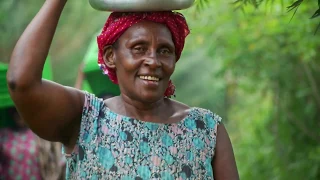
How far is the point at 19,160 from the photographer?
785 cm

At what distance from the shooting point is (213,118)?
3.92 metres

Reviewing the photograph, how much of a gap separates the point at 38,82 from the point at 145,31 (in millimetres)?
513

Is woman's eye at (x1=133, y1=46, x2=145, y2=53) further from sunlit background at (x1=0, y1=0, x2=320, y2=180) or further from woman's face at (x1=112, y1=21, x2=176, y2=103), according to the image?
sunlit background at (x1=0, y1=0, x2=320, y2=180)

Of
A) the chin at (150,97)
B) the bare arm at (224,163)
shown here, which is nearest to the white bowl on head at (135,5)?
the chin at (150,97)

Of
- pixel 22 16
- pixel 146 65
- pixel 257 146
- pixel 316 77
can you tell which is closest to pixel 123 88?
pixel 146 65

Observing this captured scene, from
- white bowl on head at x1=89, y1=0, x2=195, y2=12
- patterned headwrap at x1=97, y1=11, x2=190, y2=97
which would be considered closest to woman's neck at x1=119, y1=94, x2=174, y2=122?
patterned headwrap at x1=97, y1=11, x2=190, y2=97

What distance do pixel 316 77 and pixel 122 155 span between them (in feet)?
16.9

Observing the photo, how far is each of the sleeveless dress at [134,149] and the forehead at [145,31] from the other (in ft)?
1.03

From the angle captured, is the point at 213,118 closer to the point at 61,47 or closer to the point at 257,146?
the point at 257,146

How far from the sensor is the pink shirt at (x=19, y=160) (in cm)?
777

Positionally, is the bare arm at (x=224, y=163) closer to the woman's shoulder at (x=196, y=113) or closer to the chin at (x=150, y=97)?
the woman's shoulder at (x=196, y=113)

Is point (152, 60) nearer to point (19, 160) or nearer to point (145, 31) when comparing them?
point (145, 31)

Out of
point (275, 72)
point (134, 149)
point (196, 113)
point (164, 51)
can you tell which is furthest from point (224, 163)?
point (275, 72)

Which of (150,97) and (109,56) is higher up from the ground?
(109,56)
